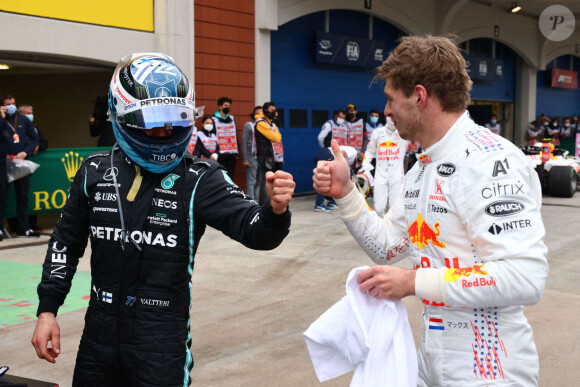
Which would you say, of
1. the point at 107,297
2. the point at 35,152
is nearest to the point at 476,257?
the point at 107,297

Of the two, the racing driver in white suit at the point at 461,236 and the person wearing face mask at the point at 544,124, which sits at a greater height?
the person wearing face mask at the point at 544,124

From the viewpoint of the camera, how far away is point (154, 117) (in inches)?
105

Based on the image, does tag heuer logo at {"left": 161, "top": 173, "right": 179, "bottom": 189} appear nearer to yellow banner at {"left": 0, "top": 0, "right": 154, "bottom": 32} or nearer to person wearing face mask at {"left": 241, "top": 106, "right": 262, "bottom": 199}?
yellow banner at {"left": 0, "top": 0, "right": 154, "bottom": 32}

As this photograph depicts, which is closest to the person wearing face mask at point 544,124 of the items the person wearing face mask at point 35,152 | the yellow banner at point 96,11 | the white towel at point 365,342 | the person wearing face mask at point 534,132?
the person wearing face mask at point 534,132

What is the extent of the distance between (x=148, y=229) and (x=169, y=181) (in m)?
0.20

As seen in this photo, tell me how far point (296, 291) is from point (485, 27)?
19823 mm

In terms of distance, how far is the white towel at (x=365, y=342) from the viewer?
232 centimetres

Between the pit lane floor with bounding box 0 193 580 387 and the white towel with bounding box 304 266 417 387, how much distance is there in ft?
8.50

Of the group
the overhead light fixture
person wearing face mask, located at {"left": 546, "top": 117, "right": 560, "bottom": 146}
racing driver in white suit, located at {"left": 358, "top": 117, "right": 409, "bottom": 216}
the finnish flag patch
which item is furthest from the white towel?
person wearing face mask, located at {"left": 546, "top": 117, "right": 560, "bottom": 146}

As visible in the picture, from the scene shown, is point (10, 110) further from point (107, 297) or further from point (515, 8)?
point (515, 8)

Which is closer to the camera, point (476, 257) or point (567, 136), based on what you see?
point (476, 257)

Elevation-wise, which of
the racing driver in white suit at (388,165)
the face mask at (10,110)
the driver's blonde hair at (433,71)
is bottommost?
the racing driver in white suit at (388,165)

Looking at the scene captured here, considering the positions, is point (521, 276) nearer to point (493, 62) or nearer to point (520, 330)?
point (520, 330)

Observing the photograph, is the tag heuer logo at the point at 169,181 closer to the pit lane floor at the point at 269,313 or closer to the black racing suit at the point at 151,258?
the black racing suit at the point at 151,258
